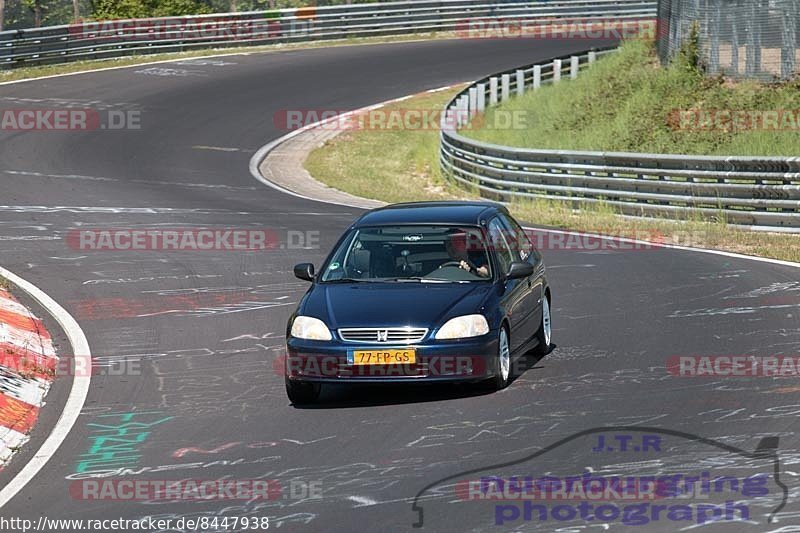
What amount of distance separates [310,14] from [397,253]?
3774 cm

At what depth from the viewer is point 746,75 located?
28688 mm

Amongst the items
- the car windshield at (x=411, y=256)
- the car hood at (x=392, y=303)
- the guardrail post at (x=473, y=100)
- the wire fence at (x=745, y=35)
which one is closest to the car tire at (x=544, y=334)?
the car windshield at (x=411, y=256)

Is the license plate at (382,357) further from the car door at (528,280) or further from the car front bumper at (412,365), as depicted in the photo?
the car door at (528,280)

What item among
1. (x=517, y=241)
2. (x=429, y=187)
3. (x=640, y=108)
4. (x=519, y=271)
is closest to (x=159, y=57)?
(x=429, y=187)

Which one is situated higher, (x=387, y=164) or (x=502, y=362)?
(x=502, y=362)

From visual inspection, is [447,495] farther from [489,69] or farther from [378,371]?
[489,69]

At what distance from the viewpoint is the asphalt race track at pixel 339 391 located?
320 inches

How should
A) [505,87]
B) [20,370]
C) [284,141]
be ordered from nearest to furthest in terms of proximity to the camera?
[20,370], [284,141], [505,87]

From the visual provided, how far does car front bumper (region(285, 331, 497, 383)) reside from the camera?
A: 10.3 meters

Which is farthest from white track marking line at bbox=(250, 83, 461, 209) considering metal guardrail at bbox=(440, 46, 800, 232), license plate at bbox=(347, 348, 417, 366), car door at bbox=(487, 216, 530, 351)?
license plate at bbox=(347, 348, 417, 366)

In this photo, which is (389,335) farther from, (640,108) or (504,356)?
(640,108)

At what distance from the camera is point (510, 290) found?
11.4 meters

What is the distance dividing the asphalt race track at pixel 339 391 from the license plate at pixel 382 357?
1.22 ft

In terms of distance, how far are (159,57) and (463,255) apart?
35.5 m
